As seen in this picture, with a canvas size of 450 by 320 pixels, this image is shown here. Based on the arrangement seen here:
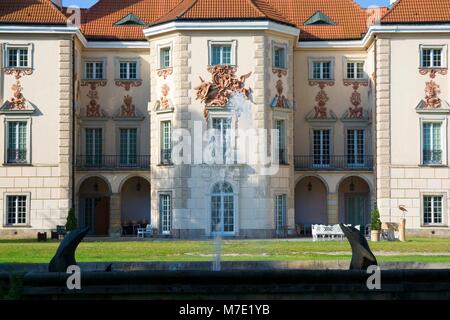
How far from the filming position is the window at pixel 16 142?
129 ft

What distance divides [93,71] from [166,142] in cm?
577

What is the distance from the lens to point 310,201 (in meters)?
43.3

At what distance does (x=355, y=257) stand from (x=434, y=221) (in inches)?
877

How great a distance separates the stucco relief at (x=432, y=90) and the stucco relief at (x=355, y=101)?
411cm

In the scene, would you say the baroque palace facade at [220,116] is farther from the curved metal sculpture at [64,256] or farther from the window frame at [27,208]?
the curved metal sculpture at [64,256]

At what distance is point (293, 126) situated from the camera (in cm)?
4169

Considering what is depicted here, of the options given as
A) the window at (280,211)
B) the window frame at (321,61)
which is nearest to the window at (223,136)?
the window at (280,211)

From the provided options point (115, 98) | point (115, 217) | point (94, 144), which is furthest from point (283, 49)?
point (115, 217)

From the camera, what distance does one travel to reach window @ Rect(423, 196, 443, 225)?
1554 inches

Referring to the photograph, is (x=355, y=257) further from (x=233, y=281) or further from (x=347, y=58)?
(x=347, y=58)

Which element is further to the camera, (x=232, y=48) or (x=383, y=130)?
(x=383, y=130)

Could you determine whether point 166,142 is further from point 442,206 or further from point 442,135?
point 442,206

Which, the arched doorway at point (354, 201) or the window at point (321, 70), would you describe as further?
the arched doorway at point (354, 201)
